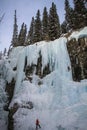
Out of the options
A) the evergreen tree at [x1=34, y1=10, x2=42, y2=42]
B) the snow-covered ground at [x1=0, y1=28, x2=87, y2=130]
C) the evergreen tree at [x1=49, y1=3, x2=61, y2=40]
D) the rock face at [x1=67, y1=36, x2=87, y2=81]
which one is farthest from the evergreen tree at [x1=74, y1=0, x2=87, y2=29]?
the rock face at [x1=67, y1=36, x2=87, y2=81]

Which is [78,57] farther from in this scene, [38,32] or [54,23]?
[38,32]

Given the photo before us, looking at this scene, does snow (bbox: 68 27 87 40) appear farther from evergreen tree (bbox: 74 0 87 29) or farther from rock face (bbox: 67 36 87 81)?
evergreen tree (bbox: 74 0 87 29)

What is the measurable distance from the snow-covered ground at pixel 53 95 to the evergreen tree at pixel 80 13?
6.74 m

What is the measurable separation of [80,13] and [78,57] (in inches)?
434

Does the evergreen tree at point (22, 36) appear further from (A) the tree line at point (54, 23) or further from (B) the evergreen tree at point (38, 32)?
(B) the evergreen tree at point (38, 32)

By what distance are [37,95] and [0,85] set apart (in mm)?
5152

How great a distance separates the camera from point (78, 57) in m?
18.5

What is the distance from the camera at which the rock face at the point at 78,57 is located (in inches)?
703

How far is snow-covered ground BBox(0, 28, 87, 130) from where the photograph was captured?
1479cm

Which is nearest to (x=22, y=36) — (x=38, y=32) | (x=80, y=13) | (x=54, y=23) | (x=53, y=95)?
(x=38, y=32)

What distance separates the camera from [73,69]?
60.5 ft

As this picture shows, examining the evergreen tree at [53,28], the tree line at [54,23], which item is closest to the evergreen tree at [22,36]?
the tree line at [54,23]

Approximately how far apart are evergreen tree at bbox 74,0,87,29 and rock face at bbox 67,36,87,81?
707 centimetres

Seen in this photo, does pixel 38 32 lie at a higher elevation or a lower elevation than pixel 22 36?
lower
